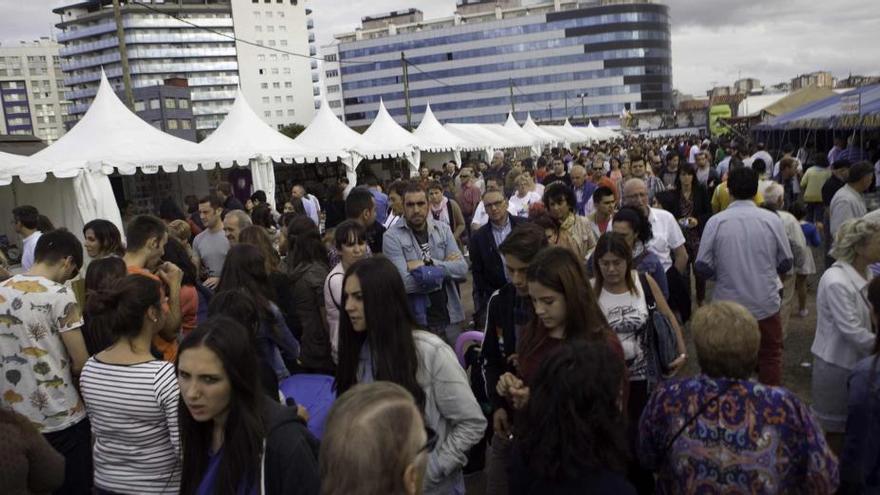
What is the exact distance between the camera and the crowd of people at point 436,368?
1814mm

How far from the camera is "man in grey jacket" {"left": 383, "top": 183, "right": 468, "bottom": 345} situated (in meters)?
4.21

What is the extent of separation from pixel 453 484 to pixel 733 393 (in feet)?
3.64

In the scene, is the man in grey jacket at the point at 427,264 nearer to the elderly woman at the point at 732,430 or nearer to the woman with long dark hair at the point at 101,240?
the woman with long dark hair at the point at 101,240

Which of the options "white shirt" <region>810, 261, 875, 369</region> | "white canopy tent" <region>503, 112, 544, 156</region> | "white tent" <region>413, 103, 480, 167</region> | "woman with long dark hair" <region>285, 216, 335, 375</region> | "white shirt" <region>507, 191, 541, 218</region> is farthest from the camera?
"white canopy tent" <region>503, 112, 544, 156</region>

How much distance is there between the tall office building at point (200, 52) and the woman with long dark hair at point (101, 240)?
104 meters

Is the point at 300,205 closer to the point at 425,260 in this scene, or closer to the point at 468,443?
the point at 425,260

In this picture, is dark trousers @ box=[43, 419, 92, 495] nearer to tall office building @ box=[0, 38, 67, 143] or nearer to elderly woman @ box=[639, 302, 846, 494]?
elderly woman @ box=[639, 302, 846, 494]

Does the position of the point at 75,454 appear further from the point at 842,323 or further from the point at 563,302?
the point at 842,323

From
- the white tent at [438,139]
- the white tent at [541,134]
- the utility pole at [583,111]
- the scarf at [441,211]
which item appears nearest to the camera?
the scarf at [441,211]

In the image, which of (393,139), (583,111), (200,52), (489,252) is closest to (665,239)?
(489,252)

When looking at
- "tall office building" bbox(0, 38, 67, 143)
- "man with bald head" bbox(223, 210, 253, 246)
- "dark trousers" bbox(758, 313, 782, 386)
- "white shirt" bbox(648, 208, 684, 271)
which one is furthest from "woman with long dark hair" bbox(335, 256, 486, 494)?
"tall office building" bbox(0, 38, 67, 143)

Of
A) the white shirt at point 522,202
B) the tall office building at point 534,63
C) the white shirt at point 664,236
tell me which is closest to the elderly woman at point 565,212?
the white shirt at point 664,236

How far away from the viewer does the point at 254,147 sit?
13.9 metres

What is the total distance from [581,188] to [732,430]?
23.1 feet
